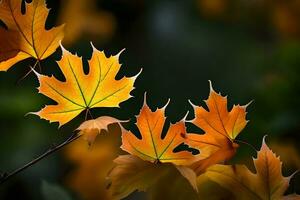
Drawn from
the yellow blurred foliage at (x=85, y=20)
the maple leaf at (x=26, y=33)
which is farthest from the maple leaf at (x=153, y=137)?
the yellow blurred foliage at (x=85, y=20)

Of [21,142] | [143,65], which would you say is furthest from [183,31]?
[21,142]

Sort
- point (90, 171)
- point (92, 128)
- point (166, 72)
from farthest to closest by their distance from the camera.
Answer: point (166, 72), point (90, 171), point (92, 128)

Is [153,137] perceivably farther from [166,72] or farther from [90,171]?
[166,72]

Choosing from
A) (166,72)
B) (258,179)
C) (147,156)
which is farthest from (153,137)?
(166,72)

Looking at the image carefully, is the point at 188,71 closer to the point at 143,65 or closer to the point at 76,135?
the point at 143,65

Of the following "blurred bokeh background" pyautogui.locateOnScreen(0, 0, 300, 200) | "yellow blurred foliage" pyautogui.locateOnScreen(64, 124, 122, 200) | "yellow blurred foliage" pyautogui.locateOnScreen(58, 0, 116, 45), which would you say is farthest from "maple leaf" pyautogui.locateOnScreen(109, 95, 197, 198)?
"yellow blurred foliage" pyautogui.locateOnScreen(58, 0, 116, 45)

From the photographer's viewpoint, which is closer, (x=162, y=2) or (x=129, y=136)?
(x=129, y=136)
